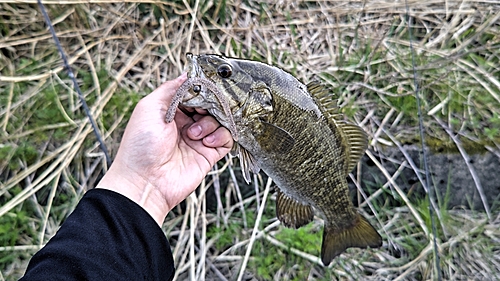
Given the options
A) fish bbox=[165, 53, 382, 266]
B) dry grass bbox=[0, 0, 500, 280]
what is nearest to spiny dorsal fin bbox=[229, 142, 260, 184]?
fish bbox=[165, 53, 382, 266]

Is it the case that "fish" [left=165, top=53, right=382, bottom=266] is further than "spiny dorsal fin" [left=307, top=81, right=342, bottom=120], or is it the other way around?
"spiny dorsal fin" [left=307, top=81, right=342, bottom=120]

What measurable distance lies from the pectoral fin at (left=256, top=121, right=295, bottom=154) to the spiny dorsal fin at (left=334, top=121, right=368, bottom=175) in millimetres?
212

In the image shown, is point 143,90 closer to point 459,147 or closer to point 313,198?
point 313,198

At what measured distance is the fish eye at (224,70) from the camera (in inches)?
56.4

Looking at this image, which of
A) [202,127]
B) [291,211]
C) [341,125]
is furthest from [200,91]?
[291,211]

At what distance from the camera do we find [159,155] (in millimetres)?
1575

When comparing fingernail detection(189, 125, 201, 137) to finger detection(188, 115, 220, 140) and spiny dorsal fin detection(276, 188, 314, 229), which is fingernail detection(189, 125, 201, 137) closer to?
finger detection(188, 115, 220, 140)

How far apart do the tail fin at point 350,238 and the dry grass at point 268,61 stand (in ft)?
1.65

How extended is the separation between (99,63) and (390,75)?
1.97 meters

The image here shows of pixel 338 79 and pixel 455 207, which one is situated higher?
pixel 338 79

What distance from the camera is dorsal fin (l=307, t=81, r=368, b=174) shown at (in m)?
1.55

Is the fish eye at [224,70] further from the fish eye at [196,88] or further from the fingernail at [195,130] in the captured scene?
the fingernail at [195,130]

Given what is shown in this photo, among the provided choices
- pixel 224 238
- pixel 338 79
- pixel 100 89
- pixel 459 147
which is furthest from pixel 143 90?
pixel 459 147

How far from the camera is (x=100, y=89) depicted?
8.98 feet
